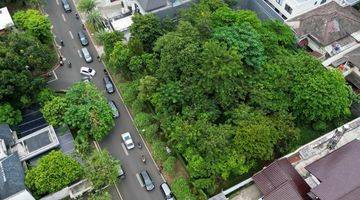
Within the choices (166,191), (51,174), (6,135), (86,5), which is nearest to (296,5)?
(86,5)

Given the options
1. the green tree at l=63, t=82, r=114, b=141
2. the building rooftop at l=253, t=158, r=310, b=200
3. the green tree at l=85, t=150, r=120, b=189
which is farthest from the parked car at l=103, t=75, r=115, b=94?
the building rooftop at l=253, t=158, r=310, b=200

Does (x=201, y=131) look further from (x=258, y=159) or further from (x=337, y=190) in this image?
(x=337, y=190)

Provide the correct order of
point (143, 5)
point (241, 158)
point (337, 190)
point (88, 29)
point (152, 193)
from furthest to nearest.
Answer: point (88, 29) < point (143, 5) < point (152, 193) < point (241, 158) < point (337, 190)

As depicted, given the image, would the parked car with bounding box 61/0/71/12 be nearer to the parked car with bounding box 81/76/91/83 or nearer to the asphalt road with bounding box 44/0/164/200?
the asphalt road with bounding box 44/0/164/200

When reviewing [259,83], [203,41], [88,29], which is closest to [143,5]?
[88,29]

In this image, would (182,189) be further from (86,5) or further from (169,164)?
(86,5)

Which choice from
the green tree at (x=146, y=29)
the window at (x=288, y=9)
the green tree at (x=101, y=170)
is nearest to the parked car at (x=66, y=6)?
the green tree at (x=146, y=29)
